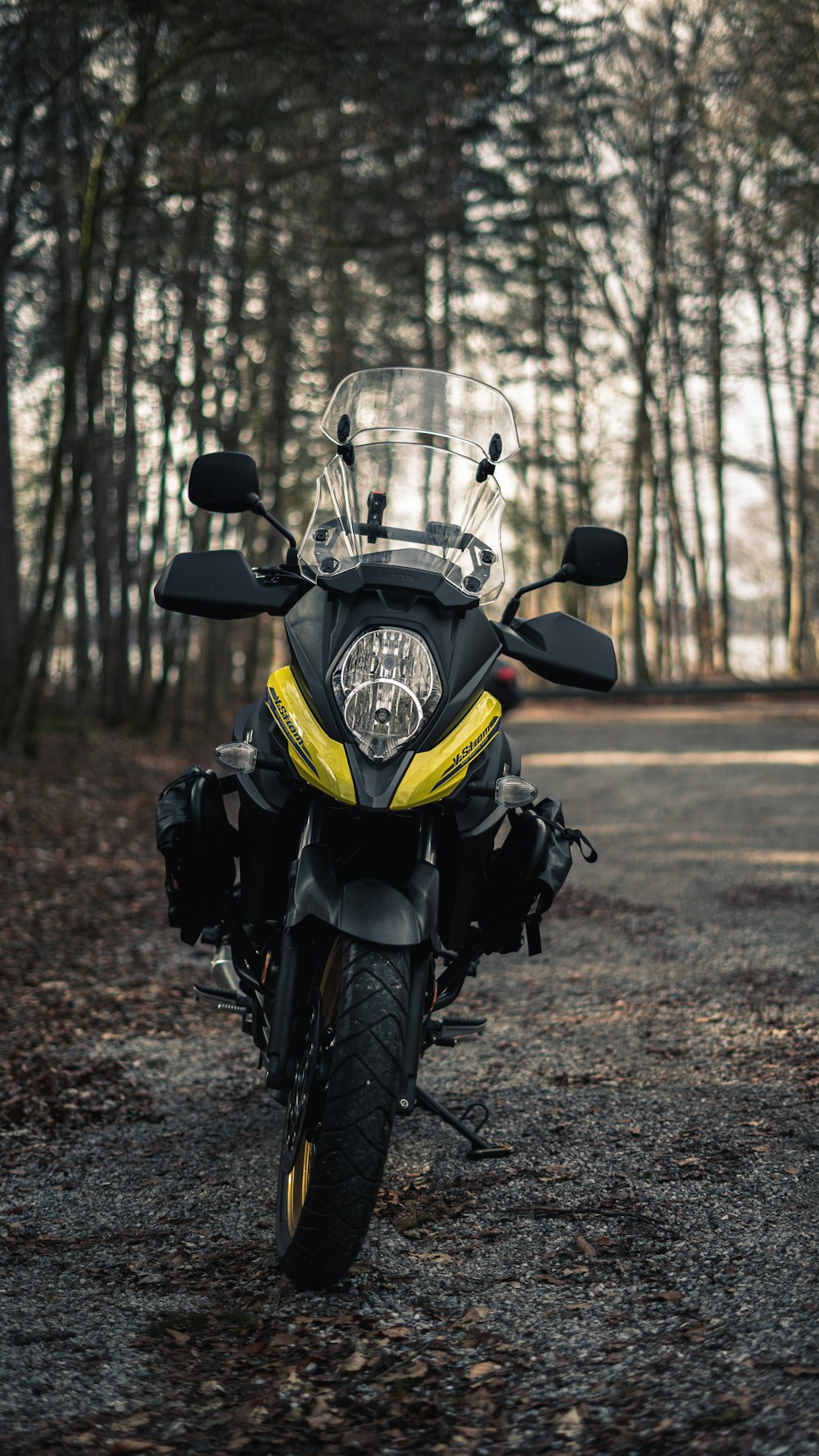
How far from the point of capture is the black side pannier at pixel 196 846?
3596 millimetres

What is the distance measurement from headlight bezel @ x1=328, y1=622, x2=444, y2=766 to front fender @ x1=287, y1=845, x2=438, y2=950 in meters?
0.30

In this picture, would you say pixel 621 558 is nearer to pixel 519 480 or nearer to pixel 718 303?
pixel 718 303

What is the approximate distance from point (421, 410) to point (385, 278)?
60.4ft

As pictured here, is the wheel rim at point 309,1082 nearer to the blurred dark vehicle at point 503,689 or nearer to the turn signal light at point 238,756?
the turn signal light at point 238,756

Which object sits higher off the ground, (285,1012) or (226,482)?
(226,482)

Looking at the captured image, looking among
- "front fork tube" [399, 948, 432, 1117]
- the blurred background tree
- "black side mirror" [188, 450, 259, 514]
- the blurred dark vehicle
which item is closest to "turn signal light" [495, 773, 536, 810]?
the blurred dark vehicle

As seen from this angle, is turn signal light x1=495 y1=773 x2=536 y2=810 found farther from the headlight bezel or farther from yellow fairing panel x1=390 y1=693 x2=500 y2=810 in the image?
the headlight bezel

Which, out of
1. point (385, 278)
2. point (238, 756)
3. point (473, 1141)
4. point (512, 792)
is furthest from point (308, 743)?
point (385, 278)

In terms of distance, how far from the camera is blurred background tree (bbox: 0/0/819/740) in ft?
37.7

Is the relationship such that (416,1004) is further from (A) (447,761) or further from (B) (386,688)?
(B) (386,688)

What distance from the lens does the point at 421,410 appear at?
3867 millimetres

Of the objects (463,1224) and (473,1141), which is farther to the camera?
(473,1141)

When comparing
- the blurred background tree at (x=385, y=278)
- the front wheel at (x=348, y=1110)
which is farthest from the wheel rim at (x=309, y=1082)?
the blurred background tree at (x=385, y=278)

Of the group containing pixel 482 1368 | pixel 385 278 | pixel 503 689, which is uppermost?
pixel 385 278
